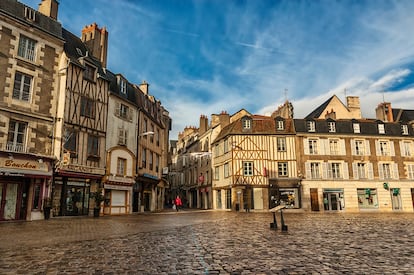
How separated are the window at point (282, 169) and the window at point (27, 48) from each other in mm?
20692

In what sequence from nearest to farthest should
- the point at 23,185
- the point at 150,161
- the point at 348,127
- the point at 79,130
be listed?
the point at 23,185
the point at 79,130
the point at 150,161
the point at 348,127

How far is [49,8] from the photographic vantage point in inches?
674

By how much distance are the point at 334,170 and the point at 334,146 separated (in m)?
2.23

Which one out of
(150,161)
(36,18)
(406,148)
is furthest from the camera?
(406,148)

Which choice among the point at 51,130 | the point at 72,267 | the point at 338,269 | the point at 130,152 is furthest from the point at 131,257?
the point at 130,152

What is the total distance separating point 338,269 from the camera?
468 cm

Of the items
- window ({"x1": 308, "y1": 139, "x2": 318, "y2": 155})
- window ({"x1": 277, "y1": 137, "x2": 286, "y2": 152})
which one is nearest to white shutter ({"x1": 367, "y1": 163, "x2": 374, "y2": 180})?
window ({"x1": 308, "y1": 139, "x2": 318, "y2": 155})

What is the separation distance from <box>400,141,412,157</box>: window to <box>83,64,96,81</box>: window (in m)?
27.8

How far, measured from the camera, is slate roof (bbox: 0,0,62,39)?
1448cm

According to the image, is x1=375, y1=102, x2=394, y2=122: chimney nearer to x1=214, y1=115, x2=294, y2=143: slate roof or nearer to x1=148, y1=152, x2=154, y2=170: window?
x1=214, y1=115, x2=294, y2=143: slate roof

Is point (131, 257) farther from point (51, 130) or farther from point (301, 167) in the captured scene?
point (301, 167)

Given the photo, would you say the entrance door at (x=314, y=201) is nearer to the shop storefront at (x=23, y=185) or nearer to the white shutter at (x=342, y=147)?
the white shutter at (x=342, y=147)

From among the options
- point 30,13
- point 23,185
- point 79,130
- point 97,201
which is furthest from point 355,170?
point 30,13

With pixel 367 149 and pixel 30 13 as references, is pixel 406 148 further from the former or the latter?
pixel 30 13
